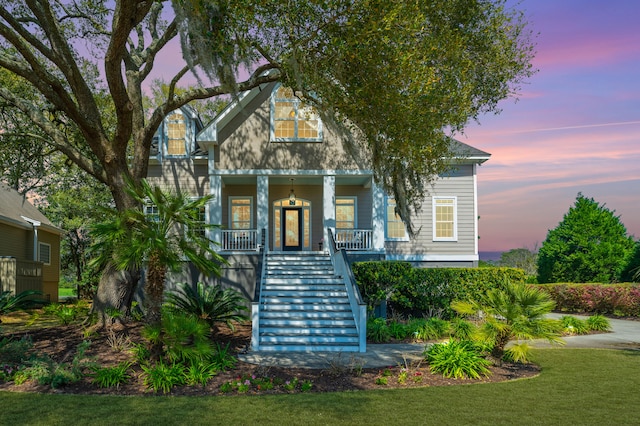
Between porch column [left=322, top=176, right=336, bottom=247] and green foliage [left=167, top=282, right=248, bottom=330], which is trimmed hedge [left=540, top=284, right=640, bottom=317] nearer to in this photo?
porch column [left=322, top=176, right=336, bottom=247]

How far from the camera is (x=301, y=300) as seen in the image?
1541cm

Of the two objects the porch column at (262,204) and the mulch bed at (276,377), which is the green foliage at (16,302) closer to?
the mulch bed at (276,377)

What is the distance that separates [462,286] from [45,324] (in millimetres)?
12460

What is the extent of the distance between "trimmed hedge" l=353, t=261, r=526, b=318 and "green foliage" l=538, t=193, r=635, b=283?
6.82 meters

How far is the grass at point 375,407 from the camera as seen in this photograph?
7.41 meters

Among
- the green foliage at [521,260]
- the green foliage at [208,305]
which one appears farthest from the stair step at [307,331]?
the green foliage at [521,260]

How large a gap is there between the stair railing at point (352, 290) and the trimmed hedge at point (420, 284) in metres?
0.64

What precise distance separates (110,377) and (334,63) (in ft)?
24.4

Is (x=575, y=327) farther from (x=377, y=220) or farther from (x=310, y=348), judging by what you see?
(x=310, y=348)

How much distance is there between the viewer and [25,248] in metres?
26.3

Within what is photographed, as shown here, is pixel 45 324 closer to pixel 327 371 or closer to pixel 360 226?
pixel 327 371

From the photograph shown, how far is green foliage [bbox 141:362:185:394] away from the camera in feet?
29.8

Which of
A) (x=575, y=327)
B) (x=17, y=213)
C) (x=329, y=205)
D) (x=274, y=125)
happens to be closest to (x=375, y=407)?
(x=575, y=327)

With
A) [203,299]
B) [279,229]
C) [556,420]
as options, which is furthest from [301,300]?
[556,420]
